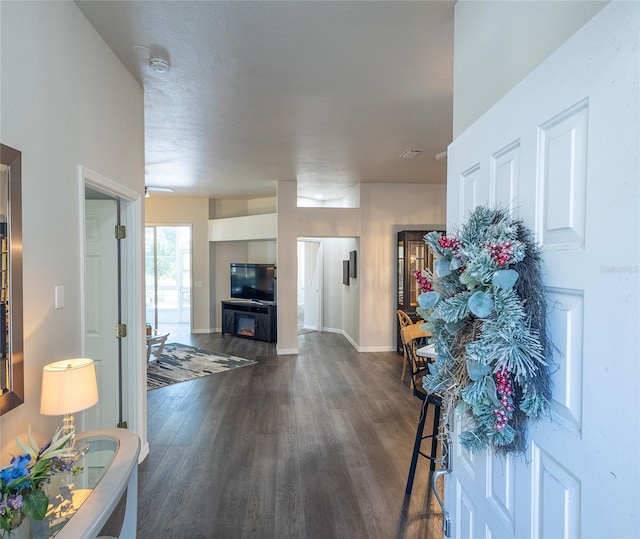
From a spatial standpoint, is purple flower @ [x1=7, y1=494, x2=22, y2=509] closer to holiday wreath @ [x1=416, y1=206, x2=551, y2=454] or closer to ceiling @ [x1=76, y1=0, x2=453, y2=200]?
holiday wreath @ [x1=416, y1=206, x2=551, y2=454]

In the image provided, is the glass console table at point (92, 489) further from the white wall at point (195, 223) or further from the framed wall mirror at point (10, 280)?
the white wall at point (195, 223)

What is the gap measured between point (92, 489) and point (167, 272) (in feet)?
24.5

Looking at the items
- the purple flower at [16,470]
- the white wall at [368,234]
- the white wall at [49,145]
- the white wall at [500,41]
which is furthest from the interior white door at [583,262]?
the white wall at [368,234]

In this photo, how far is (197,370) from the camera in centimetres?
544

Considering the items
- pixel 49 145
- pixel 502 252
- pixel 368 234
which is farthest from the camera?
pixel 368 234

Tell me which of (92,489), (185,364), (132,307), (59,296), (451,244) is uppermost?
(451,244)

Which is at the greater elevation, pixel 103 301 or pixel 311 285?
pixel 103 301

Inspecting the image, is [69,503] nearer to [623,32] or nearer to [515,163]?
[515,163]

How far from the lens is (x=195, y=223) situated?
27.1 feet

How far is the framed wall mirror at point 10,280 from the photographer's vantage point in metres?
1.39

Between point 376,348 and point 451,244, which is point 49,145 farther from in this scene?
point 376,348

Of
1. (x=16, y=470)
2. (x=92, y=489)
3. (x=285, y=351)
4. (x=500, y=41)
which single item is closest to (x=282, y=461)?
(x=92, y=489)

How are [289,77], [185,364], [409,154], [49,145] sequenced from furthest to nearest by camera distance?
[185,364], [409,154], [289,77], [49,145]

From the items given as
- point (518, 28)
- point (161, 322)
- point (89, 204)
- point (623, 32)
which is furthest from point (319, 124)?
point (161, 322)
